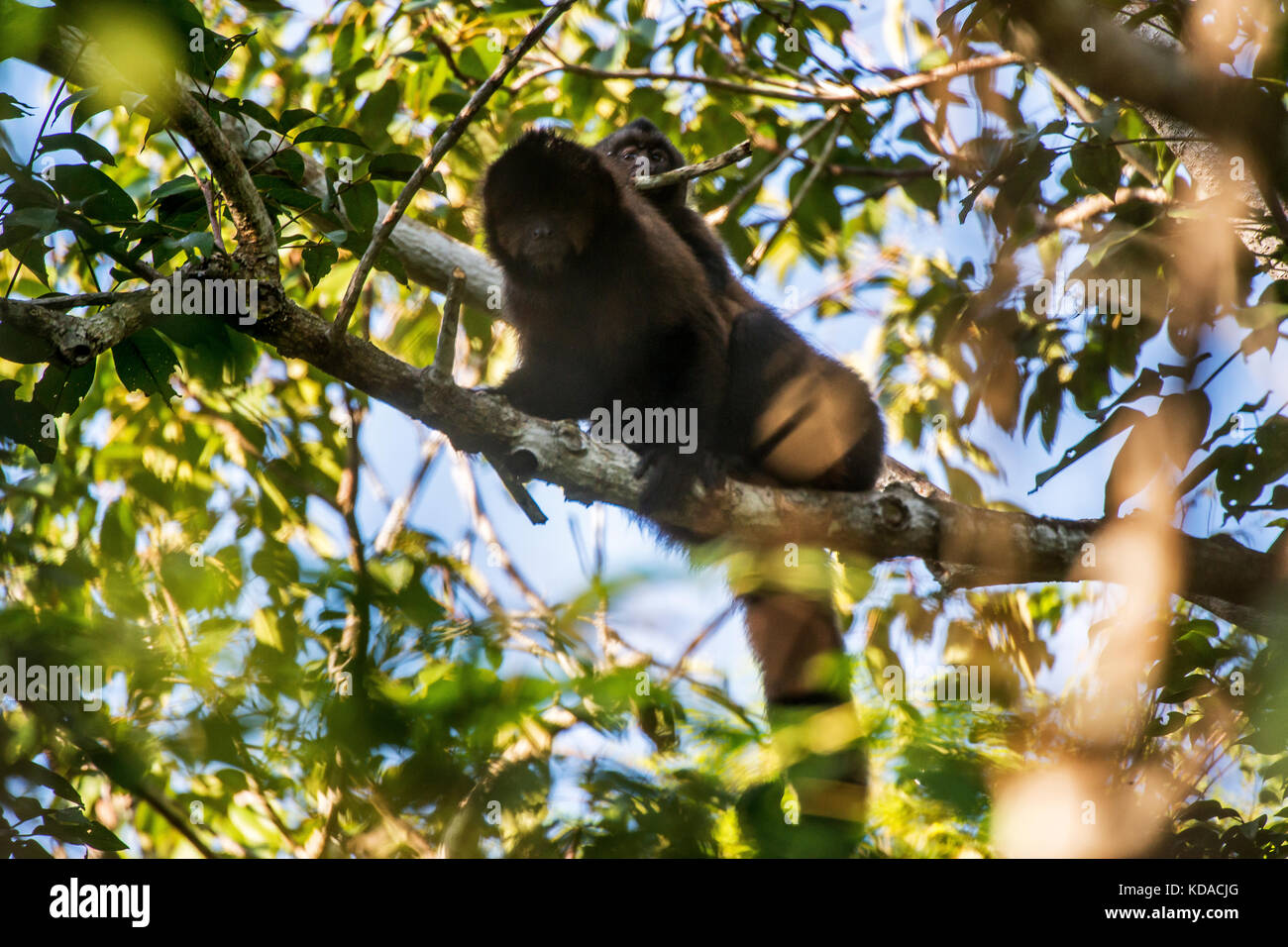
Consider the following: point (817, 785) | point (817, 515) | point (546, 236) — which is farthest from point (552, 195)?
point (817, 785)

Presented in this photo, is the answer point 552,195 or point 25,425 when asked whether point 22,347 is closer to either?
point 25,425

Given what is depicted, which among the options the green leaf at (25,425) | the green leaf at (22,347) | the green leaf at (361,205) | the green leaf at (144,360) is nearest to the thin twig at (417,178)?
the green leaf at (361,205)

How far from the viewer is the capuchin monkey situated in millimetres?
5094

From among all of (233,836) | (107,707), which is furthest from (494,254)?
(107,707)

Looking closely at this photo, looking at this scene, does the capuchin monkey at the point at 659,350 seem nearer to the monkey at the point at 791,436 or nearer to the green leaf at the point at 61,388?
the monkey at the point at 791,436

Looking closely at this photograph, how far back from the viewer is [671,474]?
447 centimetres

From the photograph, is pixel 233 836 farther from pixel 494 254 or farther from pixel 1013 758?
pixel 494 254

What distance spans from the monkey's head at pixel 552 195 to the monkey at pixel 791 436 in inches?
13.4

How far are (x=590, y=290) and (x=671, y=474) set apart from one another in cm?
138

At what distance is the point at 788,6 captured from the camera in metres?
6.40

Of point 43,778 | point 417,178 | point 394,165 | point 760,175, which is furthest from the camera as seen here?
point 760,175

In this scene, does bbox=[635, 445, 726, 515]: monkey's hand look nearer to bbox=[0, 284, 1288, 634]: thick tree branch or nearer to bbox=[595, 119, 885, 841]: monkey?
bbox=[0, 284, 1288, 634]: thick tree branch

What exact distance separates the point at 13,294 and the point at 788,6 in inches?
203

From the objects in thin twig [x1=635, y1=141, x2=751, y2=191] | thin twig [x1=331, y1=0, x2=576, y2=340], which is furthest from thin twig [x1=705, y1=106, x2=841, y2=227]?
thin twig [x1=331, y1=0, x2=576, y2=340]
